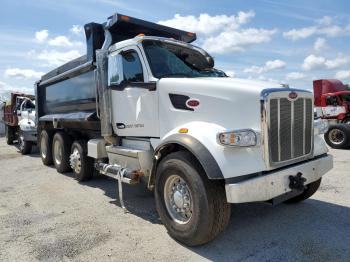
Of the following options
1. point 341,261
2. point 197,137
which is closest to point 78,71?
point 197,137

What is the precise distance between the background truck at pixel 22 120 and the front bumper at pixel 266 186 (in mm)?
10730

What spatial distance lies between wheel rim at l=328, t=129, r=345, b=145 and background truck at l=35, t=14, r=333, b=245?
24.8 feet

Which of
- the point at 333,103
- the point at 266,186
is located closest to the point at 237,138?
the point at 266,186

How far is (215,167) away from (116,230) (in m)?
1.84

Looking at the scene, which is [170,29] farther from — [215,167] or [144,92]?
[215,167]

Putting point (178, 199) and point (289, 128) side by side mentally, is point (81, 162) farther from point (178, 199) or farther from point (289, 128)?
point (289, 128)

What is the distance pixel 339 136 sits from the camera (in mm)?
12164

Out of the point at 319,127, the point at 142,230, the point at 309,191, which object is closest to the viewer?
the point at 142,230

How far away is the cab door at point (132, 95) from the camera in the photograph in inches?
205

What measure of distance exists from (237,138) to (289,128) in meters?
0.87

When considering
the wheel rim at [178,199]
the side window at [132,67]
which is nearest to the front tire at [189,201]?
the wheel rim at [178,199]

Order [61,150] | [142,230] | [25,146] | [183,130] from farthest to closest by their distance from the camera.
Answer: [25,146]
[61,150]
[142,230]
[183,130]

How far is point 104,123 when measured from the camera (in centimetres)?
619

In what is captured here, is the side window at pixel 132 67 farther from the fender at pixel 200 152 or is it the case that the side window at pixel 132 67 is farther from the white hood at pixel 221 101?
the fender at pixel 200 152
